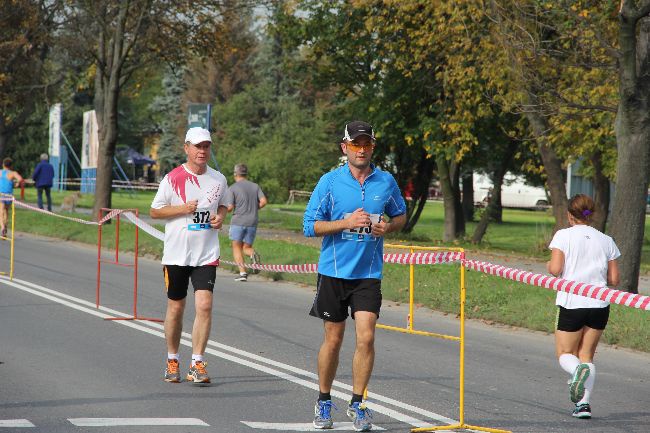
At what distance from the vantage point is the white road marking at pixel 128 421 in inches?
297

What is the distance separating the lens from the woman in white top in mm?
8492

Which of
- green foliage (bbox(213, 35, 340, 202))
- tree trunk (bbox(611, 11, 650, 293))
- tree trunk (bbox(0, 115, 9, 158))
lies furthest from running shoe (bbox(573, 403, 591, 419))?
green foliage (bbox(213, 35, 340, 202))

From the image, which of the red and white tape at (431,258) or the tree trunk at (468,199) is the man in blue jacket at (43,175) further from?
the tree trunk at (468,199)

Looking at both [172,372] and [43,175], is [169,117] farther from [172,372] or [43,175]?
[172,372]

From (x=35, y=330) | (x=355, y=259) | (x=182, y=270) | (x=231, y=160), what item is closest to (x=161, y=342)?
(x=35, y=330)

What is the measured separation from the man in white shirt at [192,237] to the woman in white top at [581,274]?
8.66 feet

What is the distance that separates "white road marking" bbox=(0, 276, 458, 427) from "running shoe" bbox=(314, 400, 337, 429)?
60 cm

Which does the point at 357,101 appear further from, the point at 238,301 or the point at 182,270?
the point at 182,270

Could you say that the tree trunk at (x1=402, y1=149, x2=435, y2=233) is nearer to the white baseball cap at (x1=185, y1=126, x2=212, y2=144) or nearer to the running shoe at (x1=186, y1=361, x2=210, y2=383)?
the white baseball cap at (x1=185, y1=126, x2=212, y2=144)

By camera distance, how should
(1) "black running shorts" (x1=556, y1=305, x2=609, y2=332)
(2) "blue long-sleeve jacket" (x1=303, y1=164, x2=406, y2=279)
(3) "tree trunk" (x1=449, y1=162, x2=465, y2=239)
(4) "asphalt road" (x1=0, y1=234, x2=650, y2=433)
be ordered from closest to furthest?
(2) "blue long-sleeve jacket" (x1=303, y1=164, x2=406, y2=279), (4) "asphalt road" (x1=0, y1=234, x2=650, y2=433), (1) "black running shorts" (x1=556, y1=305, x2=609, y2=332), (3) "tree trunk" (x1=449, y1=162, x2=465, y2=239)

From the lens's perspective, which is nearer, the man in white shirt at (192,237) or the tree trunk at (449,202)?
the man in white shirt at (192,237)

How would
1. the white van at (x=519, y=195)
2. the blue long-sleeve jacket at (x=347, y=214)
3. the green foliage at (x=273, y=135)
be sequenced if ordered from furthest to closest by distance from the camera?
the white van at (x=519, y=195)
the green foliage at (x=273, y=135)
the blue long-sleeve jacket at (x=347, y=214)

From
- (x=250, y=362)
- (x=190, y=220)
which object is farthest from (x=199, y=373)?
(x=250, y=362)

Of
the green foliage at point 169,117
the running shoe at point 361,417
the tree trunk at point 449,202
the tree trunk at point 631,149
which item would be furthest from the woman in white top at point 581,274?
the green foliage at point 169,117
